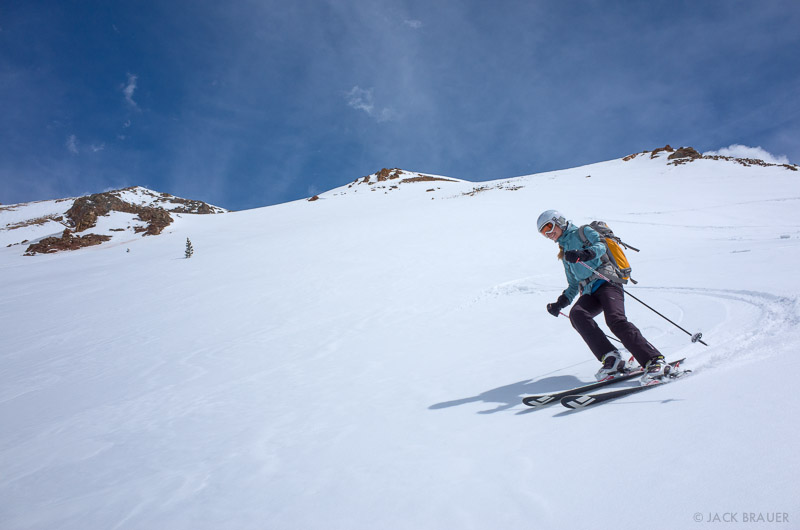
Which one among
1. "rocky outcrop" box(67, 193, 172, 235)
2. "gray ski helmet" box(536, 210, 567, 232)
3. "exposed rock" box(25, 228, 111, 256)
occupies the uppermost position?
"rocky outcrop" box(67, 193, 172, 235)

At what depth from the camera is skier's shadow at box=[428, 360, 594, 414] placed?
396cm

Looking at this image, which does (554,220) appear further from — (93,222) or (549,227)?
(93,222)

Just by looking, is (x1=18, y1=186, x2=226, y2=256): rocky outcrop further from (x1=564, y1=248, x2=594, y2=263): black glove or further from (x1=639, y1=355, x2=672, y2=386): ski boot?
(x1=639, y1=355, x2=672, y2=386): ski boot

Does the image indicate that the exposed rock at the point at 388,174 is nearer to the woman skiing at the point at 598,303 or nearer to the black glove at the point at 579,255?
the woman skiing at the point at 598,303

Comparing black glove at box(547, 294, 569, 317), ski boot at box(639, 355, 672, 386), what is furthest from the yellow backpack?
ski boot at box(639, 355, 672, 386)

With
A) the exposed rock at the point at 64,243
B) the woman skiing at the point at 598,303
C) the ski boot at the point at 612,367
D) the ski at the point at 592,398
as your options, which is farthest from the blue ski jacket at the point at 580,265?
the exposed rock at the point at 64,243

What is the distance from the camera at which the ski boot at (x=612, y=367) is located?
386cm

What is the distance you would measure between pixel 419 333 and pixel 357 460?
4.32 metres

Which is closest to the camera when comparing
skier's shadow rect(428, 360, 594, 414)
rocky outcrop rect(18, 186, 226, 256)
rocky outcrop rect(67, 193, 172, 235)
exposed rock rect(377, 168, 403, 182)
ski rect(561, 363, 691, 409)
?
ski rect(561, 363, 691, 409)

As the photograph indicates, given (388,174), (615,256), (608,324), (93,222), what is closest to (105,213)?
(93,222)

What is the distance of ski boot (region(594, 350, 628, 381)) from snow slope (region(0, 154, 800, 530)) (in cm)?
41

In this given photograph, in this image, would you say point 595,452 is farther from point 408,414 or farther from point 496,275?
point 496,275

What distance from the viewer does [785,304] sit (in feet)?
15.4

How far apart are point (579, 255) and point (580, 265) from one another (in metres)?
0.31
